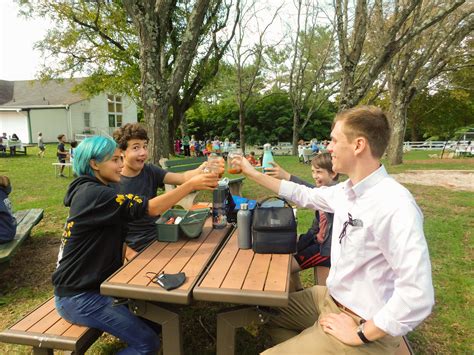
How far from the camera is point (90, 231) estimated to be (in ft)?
7.46

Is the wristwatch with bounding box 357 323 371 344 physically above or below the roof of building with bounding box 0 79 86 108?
below

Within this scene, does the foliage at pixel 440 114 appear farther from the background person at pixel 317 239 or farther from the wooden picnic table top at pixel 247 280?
the wooden picnic table top at pixel 247 280

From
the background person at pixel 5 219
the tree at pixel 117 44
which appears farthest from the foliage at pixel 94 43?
the background person at pixel 5 219

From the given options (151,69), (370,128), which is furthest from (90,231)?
(151,69)

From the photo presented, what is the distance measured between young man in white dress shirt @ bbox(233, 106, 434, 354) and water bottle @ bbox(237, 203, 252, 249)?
0.67m

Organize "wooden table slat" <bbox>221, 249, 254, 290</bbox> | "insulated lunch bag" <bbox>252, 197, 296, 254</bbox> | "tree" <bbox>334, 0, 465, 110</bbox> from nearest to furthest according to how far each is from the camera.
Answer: "wooden table slat" <bbox>221, 249, 254, 290</bbox> < "insulated lunch bag" <bbox>252, 197, 296, 254</bbox> < "tree" <bbox>334, 0, 465, 110</bbox>

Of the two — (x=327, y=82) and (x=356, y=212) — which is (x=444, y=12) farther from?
(x=327, y=82)

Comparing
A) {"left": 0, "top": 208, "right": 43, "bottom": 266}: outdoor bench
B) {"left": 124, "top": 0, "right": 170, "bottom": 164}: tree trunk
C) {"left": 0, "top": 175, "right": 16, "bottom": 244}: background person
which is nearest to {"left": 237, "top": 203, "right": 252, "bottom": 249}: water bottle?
{"left": 0, "top": 208, "right": 43, "bottom": 266}: outdoor bench

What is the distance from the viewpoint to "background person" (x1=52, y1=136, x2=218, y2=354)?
2205mm

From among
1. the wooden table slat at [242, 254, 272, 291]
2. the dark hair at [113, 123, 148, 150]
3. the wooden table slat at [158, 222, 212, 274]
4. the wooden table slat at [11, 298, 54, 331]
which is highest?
the dark hair at [113, 123, 148, 150]

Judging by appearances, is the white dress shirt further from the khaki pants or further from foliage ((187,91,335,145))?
foliage ((187,91,335,145))

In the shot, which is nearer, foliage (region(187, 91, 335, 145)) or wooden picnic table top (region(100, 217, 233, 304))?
wooden picnic table top (region(100, 217, 233, 304))

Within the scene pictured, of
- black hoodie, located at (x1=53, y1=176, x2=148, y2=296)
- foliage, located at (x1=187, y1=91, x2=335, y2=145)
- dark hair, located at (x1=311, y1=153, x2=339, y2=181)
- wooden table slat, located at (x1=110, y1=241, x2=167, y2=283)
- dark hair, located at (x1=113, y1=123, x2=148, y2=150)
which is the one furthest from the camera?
foliage, located at (x1=187, y1=91, x2=335, y2=145)

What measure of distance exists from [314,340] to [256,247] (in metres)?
0.74
